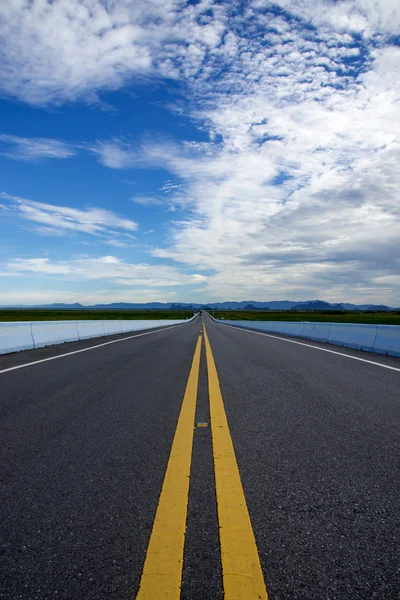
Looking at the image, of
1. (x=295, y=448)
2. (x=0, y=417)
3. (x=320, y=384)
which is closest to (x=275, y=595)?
(x=295, y=448)

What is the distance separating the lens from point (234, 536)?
91.8 inches

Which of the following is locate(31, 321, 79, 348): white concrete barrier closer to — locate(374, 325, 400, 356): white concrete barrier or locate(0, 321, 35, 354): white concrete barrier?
locate(0, 321, 35, 354): white concrete barrier

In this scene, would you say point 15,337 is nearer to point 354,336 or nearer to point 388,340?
point 388,340

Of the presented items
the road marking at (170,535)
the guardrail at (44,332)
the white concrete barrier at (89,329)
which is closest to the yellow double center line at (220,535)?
the road marking at (170,535)

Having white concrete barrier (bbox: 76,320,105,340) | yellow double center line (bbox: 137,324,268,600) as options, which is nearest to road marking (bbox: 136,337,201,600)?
yellow double center line (bbox: 137,324,268,600)

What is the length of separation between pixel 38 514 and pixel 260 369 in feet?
23.1

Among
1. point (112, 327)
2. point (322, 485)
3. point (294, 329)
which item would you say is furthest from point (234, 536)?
point (112, 327)

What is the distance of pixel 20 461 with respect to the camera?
3.58 meters

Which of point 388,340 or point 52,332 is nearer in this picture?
point 388,340

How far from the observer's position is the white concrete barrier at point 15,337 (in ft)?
41.1

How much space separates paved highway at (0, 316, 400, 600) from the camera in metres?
2.01

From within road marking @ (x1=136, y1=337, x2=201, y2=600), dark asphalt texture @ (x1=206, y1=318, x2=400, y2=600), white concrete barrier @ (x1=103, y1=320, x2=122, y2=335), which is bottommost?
road marking @ (x1=136, y1=337, x2=201, y2=600)

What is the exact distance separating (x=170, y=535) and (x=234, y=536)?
0.36m

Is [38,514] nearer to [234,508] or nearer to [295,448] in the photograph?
[234,508]
